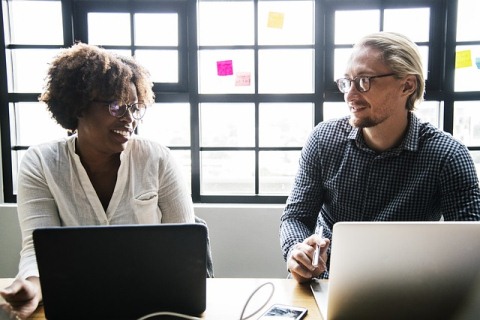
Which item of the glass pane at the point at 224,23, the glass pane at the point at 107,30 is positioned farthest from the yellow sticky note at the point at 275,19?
the glass pane at the point at 107,30

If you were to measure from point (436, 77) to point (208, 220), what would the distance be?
1.64 m

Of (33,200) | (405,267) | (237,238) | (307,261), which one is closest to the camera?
(405,267)

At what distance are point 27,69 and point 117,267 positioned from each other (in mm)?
2225

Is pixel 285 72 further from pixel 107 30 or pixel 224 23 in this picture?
pixel 107 30

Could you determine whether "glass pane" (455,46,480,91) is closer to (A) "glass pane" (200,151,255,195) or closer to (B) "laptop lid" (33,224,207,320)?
(A) "glass pane" (200,151,255,195)

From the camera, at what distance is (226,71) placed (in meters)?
2.37

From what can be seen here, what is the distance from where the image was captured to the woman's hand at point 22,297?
2.81 feet

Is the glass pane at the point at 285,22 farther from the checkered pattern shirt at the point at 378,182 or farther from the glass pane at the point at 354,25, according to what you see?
the checkered pattern shirt at the point at 378,182

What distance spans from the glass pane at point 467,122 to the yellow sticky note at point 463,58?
229mm

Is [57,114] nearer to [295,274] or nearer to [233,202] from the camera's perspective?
[295,274]

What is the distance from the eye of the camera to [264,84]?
7.86 ft

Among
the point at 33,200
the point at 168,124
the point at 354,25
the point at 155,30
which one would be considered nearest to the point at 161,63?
the point at 155,30

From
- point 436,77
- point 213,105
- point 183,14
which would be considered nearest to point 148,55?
point 183,14

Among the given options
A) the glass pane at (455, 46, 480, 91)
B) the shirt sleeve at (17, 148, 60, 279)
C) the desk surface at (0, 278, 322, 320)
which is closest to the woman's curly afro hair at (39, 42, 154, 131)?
the shirt sleeve at (17, 148, 60, 279)
